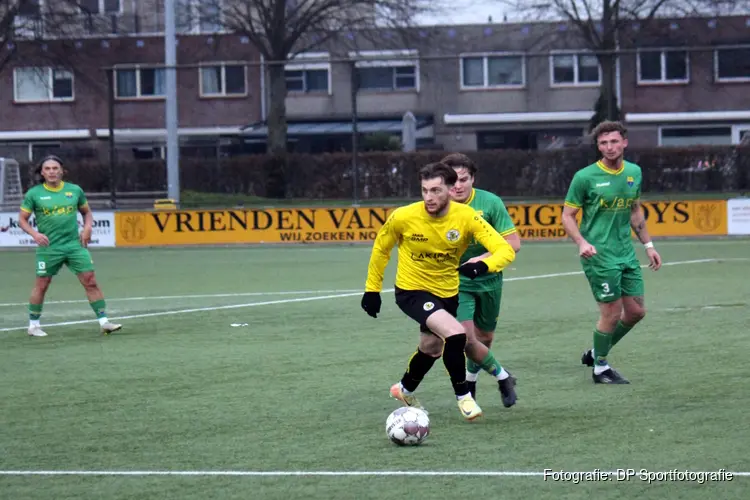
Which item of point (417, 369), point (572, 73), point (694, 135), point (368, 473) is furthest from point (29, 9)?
point (368, 473)

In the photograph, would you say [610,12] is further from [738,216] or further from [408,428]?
[408,428]

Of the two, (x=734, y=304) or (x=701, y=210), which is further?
(x=701, y=210)

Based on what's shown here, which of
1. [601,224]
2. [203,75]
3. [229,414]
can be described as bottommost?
[229,414]

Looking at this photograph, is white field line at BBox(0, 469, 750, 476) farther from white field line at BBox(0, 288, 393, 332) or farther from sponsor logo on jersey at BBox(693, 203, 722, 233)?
sponsor logo on jersey at BBox(693, 203, 722, 233)

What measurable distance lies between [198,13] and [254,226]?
17.7 meters

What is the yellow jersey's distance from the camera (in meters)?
7.77

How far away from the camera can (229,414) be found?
28.0ft

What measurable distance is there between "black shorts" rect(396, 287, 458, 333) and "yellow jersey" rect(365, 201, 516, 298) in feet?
0.11

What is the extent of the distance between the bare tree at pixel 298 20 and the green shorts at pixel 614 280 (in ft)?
89.9

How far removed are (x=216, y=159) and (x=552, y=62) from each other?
15804 mm

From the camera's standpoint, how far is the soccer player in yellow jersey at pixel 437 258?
25.2 ft

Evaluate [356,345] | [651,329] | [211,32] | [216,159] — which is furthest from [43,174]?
[211,32]

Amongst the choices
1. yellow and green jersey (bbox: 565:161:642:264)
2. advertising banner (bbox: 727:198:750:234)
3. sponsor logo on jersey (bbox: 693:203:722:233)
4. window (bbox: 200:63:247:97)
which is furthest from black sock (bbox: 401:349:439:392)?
window (bbox: 200:63:247:97)

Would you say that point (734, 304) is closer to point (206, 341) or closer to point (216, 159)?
point (206, 341)
